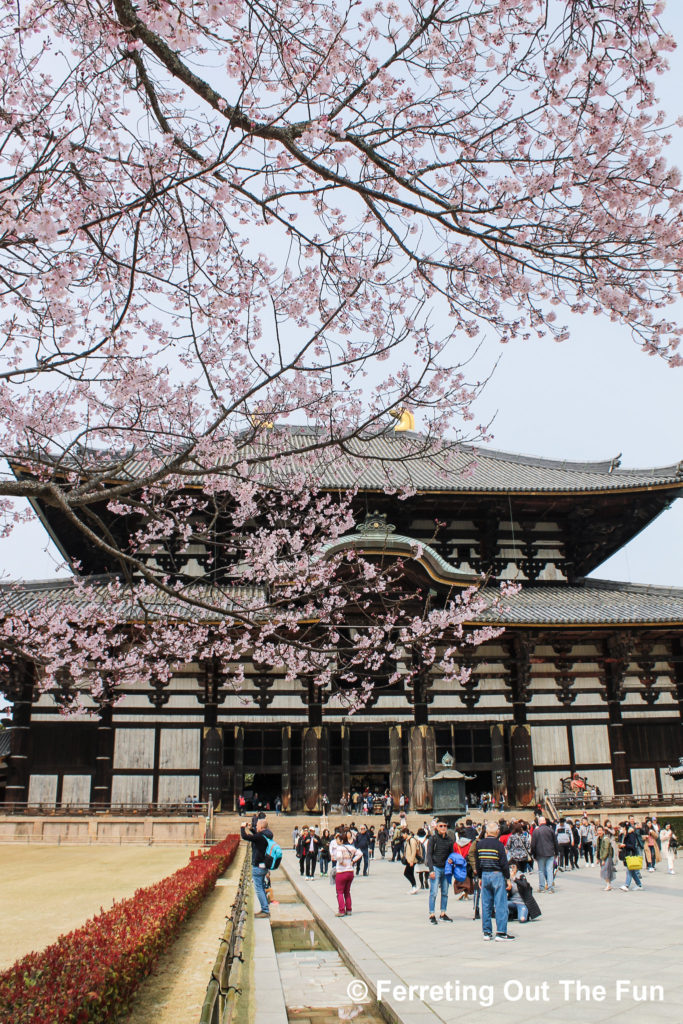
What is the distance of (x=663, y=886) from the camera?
15242 millimetres

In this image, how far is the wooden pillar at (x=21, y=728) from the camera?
21.2 metres

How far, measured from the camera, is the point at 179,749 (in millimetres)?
22609

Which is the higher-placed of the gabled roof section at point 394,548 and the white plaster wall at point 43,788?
the gabled roof section at point 394,548

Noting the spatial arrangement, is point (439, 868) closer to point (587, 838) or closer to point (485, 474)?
point (587, 838)

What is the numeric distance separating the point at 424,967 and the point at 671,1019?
8.41 ft

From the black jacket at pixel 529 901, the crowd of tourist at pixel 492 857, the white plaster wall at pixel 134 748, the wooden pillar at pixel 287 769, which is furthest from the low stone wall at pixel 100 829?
the black jacket at pixel 529 901

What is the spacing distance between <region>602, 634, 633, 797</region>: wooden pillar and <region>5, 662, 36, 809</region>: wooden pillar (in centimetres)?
1726

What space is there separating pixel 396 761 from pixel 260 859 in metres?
12.7

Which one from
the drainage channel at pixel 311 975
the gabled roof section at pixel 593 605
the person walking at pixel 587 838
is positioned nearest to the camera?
the drainage channel at pixel 311 975

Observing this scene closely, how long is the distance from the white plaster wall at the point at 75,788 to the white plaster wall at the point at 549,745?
13.5 meters

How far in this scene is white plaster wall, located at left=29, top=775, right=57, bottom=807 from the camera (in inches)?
858

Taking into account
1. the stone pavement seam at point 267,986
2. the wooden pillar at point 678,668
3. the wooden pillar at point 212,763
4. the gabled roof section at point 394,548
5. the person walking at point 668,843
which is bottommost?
the person walking at point 668,843

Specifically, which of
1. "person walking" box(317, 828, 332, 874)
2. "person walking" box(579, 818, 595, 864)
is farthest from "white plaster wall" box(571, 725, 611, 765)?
"person walking" box(317, 828, 332, 874)

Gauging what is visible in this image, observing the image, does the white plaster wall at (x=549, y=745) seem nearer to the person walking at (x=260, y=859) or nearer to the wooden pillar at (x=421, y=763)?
the wooden pillar at (x=421, y=763)
